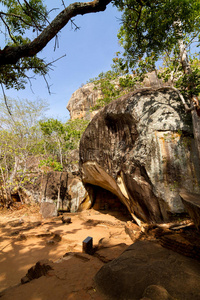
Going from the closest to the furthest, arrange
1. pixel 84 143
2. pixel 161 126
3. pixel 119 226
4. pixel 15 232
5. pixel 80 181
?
1. pixel 161 126
2. pixel 15 232
3. pixel 119 226
4. pixel 84 143
5. pixel 80 181

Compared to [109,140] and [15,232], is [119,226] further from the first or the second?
[15,232]

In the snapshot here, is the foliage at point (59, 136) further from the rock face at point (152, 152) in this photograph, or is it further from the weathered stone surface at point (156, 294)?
the weathered stone surface at point (156, 294)

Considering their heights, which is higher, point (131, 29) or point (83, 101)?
point (83, 101)

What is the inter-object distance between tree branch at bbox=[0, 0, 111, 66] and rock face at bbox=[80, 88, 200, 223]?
451 centimetres

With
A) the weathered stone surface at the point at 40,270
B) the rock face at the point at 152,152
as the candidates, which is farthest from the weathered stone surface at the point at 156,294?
the rock face at the point at 152,152

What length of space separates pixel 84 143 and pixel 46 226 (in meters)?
5.33

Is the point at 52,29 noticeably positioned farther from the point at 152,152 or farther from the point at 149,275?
the point at 152,152

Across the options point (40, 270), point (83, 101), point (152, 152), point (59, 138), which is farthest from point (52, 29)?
point (83, 101)

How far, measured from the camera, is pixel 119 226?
8844 mm

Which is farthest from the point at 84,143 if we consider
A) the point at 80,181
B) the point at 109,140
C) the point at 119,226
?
the point at 119,226

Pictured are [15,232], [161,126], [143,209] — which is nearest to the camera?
[161,126]

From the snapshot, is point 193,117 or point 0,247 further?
point 0,247

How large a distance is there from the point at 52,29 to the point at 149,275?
14.8 feet

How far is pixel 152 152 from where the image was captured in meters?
6.14
